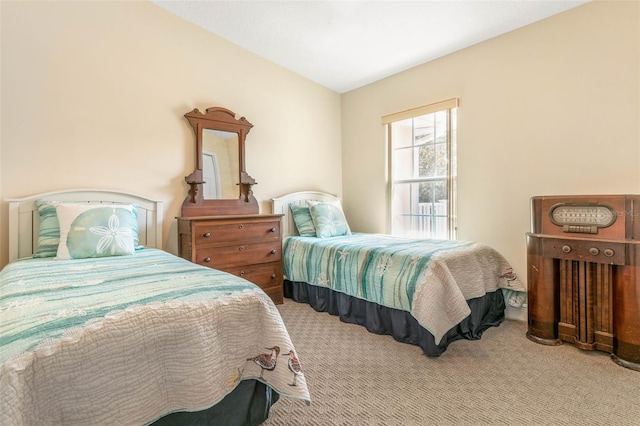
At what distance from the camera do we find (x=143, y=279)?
1.45 m

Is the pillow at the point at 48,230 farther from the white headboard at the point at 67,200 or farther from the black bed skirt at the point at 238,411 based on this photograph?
the black bed skirt at the point at 238,411

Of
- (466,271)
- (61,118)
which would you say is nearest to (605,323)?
(466,271)

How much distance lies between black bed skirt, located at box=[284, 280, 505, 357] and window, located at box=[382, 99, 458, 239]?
84 cm

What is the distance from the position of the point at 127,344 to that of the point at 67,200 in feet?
6.53

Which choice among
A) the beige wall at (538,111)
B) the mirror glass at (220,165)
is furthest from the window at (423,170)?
the mirror glass at (220,165)

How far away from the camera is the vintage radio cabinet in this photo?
195 cm

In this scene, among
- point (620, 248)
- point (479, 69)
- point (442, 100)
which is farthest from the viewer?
point (442, 100)

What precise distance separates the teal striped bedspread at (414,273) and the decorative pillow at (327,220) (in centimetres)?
21

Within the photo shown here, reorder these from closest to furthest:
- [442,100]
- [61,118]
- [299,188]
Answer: [61,118], [442,100], [299,188]

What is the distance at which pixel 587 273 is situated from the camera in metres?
2.14

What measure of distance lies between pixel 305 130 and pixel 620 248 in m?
3.17

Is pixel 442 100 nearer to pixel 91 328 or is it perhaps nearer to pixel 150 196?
pixel 150 196

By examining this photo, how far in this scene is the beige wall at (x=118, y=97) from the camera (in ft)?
7.36

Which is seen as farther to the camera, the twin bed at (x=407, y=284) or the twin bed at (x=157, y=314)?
the twin bed at (x=407, y=284)
